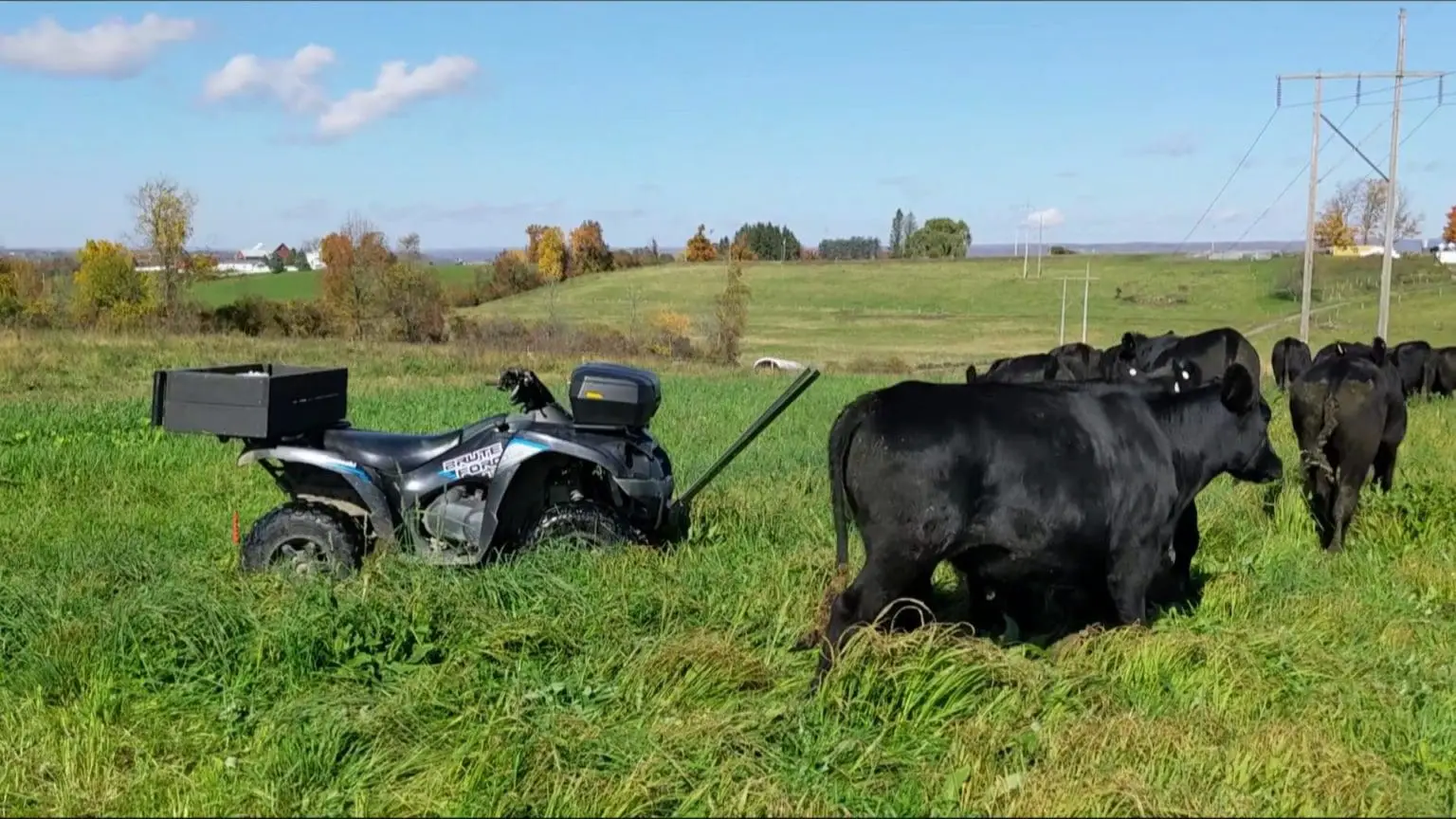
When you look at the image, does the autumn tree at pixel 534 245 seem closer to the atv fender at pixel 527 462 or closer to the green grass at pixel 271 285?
the green grass at pixel 271 285

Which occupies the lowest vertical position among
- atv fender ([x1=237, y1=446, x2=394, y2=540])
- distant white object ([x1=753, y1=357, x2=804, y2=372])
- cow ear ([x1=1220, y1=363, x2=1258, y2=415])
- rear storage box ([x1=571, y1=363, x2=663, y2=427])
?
distant white object ([x1=753, y1=357, x2=804, y2=372])

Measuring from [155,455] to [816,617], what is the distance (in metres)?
8.52

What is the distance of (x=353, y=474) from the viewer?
23.0 feet

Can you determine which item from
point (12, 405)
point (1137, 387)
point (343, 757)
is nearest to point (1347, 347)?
point (1137, 387)

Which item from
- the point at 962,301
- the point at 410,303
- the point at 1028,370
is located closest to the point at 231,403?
the point at 1028,370

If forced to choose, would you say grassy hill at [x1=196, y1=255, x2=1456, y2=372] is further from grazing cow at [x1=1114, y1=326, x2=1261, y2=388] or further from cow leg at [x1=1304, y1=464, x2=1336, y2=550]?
cow leg at [x1=1304, y1=464, x2=1336, y2=550]

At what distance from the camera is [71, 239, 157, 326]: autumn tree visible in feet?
180

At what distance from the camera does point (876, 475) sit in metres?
5.61

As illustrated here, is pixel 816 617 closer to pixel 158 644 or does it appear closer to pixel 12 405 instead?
pixel 158 644

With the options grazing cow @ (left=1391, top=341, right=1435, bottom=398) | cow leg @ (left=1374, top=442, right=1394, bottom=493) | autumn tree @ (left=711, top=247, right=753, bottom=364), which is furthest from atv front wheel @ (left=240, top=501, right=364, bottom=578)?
autumn tree @ (left=711, top=247, right=753, bottom=364)

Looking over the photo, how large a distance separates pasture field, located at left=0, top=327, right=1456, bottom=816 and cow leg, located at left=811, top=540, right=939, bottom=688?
0.80 ft

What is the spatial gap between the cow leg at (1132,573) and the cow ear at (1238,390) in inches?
36.2

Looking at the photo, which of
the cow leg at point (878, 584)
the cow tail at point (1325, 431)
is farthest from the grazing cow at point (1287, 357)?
the cow leg at point (878, 584)

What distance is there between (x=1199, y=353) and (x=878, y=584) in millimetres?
8638
